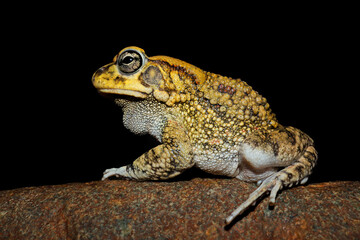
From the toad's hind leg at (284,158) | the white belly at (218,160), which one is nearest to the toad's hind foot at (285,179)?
the toad's hind leg at (284,158)

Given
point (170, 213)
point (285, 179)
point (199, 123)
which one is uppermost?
point (199, 123)

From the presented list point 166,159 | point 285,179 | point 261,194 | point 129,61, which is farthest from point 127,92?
point 285,179

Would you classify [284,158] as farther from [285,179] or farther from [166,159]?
[166,159]

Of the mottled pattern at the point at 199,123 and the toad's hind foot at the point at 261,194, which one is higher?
the mottled pattern at the point at 199,123

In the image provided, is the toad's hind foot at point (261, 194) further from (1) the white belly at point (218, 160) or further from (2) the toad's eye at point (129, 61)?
(2) the toad's eye at point (129, 61)

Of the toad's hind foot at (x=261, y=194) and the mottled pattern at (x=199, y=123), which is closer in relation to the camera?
the toad's hind foot at (x=261, y=194)

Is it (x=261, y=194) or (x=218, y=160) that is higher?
(x=218, y=160)

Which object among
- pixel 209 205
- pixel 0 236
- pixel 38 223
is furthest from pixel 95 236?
pixel 209 205

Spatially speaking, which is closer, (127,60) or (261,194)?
(261,194)
